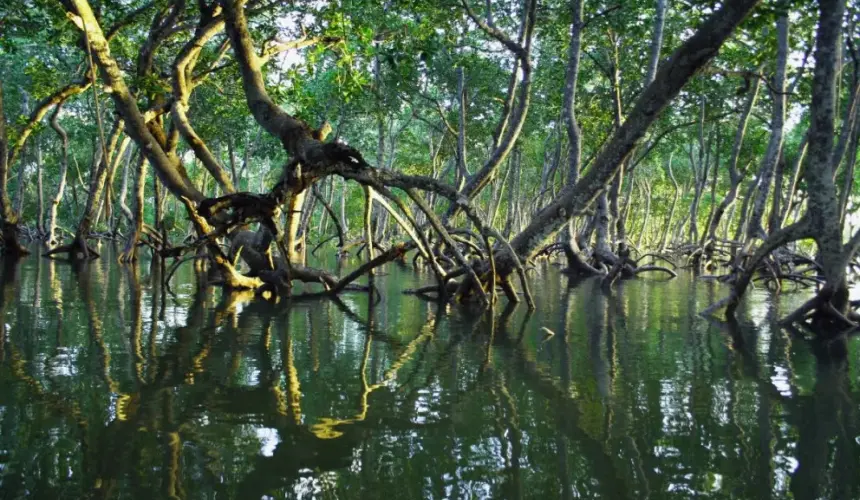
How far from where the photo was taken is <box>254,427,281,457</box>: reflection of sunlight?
3.32 m

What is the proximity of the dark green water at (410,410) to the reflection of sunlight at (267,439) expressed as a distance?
1 cm

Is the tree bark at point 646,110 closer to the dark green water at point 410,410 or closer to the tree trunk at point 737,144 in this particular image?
the dark green water at point 410,410

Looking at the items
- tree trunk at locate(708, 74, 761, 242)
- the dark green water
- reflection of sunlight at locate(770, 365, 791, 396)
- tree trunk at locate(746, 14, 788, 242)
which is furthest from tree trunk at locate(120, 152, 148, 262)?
tree trunk at locate(708, 74, 761, 242)

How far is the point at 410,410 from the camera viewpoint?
161 inches

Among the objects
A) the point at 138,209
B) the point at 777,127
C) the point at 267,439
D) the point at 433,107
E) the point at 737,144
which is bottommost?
the point at 267,439

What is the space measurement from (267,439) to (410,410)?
90 centimetres

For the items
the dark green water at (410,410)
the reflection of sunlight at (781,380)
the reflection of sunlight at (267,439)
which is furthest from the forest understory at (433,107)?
the reflection of sunlight at (267,439)

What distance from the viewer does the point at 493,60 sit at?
23.4 m

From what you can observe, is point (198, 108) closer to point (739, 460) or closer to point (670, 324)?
→ point (670, 324)

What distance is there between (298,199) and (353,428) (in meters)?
5.77

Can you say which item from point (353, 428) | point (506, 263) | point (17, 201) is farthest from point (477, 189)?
point (17, 201)

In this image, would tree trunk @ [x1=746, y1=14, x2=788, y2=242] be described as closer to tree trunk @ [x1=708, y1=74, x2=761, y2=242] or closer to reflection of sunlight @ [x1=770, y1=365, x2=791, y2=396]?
tree trunk @ [x1=708, y1=74, x2=761, y2=242]

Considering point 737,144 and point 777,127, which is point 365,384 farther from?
point 737,144

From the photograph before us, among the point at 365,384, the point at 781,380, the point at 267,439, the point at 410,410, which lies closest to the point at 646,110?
the point at 781,380
